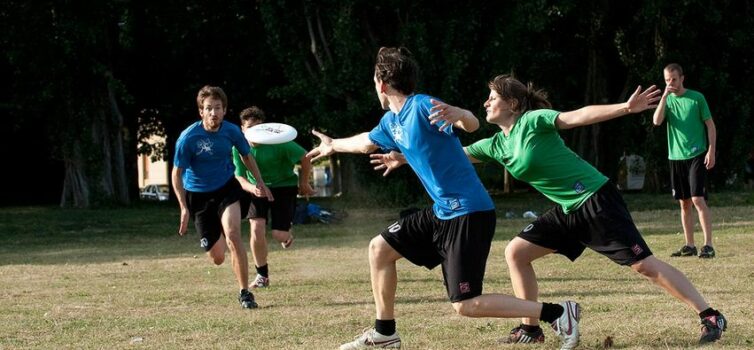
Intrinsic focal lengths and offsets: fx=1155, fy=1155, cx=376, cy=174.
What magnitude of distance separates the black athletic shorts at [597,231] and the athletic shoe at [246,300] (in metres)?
3.29

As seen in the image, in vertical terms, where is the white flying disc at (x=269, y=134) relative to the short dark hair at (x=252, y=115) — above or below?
below

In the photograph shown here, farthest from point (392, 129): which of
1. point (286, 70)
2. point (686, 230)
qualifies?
point (286, 70)

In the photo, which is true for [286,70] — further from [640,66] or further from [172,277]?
[172,277]

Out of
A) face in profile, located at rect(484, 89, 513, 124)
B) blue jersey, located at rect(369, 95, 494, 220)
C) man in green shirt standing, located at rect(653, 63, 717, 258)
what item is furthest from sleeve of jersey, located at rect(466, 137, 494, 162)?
man in green shirt standing, located at rect(653, 63, 717, 258)

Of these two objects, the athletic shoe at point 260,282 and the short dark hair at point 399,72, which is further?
the athletic shoe at point 260,282

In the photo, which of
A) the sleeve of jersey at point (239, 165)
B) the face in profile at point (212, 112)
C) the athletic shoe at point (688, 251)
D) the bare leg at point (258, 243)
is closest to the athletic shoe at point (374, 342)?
the face in profile at point (212, 112)

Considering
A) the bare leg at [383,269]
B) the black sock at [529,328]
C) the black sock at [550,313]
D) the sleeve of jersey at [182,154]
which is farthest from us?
the sleeve of jersey at [182,154]

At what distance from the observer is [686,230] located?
13641 millimetres

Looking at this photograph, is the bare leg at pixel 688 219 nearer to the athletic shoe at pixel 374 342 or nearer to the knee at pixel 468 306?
the athletic shoe at pixel 374 342

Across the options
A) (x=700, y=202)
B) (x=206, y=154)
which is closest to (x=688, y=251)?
(x=700, y=202)

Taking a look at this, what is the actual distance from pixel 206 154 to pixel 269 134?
2.63 ft

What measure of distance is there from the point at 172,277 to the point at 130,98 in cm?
1724

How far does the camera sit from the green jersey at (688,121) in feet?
42.7

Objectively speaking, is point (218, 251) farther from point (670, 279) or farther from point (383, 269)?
point (670, 279)
